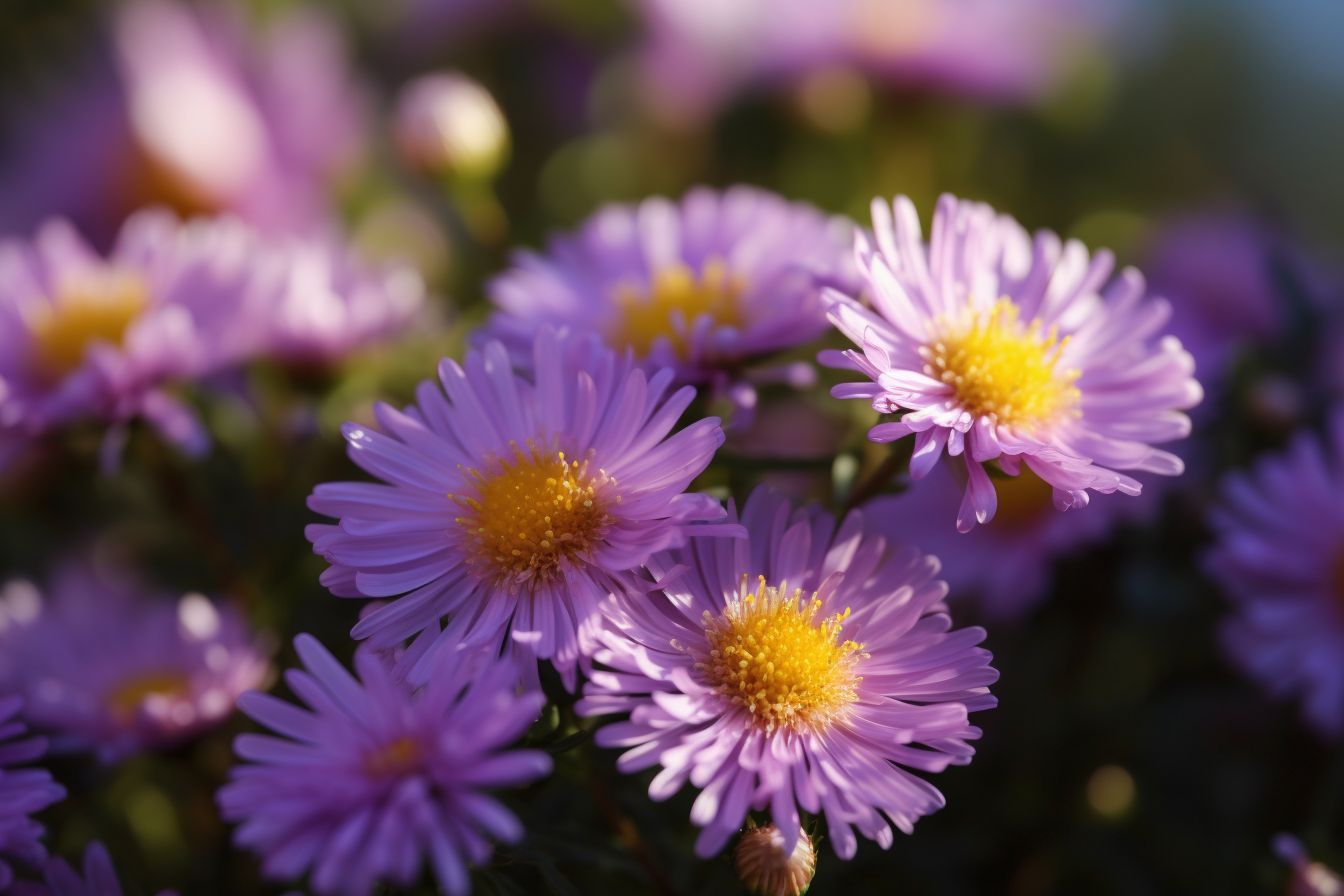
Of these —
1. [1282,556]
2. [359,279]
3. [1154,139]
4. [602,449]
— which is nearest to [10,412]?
[359,279]

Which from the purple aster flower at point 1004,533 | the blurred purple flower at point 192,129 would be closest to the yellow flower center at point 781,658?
the purple aster flower at point 1004,533

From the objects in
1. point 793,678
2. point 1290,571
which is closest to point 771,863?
point 793,678

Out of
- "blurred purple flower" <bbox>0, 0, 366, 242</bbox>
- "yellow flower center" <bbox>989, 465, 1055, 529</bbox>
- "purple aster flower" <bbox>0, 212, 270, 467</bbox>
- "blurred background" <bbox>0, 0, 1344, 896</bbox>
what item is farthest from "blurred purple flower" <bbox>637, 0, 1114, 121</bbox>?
"purple aster flower" <bbox>0, 212, 270, 467</bbox>

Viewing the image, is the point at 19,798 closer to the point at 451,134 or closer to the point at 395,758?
the point at 395,758

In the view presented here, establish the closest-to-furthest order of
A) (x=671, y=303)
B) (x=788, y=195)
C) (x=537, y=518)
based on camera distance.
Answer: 1. (x=537, y=518)
2. (x=671, y=303)
3. (x=788, y=195)

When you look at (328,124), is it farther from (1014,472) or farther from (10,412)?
(1014,472)

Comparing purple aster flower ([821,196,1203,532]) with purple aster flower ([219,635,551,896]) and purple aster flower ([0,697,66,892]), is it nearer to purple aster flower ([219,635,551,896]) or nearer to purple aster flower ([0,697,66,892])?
purple aster flower ([219,635,551,896])
